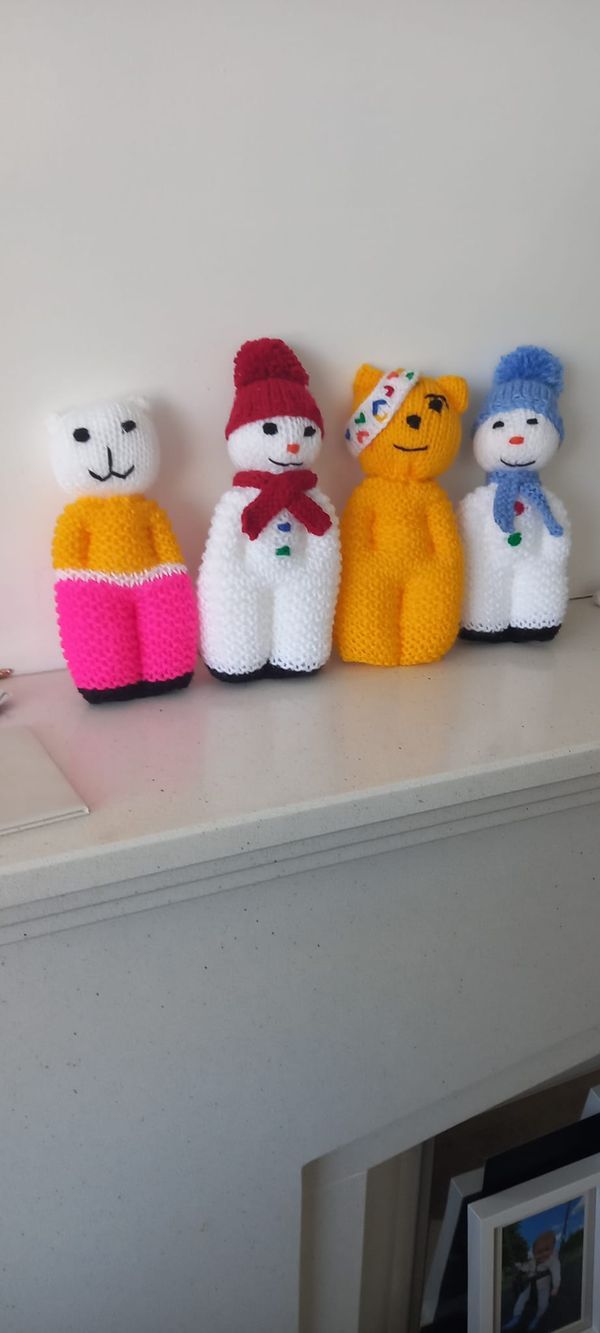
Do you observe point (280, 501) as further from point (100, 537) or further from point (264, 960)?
point (264, 960)

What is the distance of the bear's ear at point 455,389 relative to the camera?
0.87 metres

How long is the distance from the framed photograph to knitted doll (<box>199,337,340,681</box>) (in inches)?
22.8

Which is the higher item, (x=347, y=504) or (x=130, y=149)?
(x=130, y=149)

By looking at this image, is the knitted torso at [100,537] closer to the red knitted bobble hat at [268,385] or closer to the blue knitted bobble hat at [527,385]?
the red knitted bobble hat at [268,385]

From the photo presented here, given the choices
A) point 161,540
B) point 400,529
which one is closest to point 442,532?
point 400,529

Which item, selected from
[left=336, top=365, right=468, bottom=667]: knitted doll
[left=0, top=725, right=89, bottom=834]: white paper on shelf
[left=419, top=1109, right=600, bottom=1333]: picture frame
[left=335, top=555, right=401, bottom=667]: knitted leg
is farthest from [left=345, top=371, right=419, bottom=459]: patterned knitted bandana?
[left=419, top=1109, right=600, bottom=1333]: picture frame

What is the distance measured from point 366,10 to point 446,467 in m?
0.37

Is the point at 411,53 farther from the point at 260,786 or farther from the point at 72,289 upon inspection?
the point at 260,786

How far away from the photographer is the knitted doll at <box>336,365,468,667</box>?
0.85 metres

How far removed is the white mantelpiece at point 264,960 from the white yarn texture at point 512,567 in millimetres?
62

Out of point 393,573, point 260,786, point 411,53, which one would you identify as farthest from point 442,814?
point 411,53

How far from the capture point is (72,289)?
758 millimetres

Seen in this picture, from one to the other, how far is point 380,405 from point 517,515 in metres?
0.17

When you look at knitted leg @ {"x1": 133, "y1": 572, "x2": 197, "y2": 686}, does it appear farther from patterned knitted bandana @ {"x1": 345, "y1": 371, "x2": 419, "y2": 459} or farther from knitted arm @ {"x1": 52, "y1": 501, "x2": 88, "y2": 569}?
patterned knitted bandana @ {"x1": 345, "y1": 371, "x2": 419, "y2": 459}
